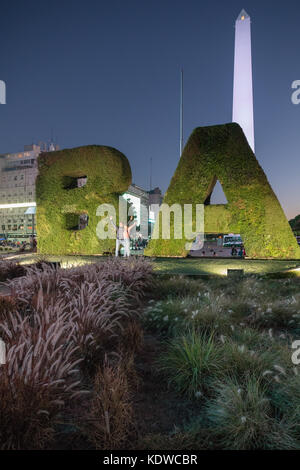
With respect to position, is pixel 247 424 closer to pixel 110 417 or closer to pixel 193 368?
pixel 193 368

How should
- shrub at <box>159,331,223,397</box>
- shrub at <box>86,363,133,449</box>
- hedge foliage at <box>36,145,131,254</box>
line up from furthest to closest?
hedge foliage at <box>36,145,131,254</box>
shrub at <box>159,331,223,397</box>
shrub at <box>86,363,133,449</box>

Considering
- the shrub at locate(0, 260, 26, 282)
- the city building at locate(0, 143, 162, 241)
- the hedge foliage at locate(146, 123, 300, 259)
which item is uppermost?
the city building at locate(0, 143, 162, 241)

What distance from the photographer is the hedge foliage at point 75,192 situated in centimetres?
1372

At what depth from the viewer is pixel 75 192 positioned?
1450 centimetres

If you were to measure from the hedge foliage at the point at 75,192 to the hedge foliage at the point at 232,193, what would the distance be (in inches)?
117

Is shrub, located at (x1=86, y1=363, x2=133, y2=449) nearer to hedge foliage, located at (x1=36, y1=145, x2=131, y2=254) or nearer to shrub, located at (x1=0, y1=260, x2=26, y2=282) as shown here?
shrub, located at (x1=0, y1=260, x2=26, y2=282)

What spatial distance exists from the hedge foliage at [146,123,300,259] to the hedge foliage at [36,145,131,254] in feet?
9.77

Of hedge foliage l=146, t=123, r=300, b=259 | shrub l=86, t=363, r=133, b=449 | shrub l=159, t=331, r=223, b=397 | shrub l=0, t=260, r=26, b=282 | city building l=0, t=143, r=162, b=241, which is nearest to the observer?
shrub l=86, t=363, r=133, b=449

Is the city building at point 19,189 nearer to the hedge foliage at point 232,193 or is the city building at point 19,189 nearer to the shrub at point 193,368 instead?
the hedge foliage at point 232,193

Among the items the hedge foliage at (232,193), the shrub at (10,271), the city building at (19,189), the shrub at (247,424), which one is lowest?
the shrub at (247,424)

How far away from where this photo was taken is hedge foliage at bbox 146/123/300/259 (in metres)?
11.3

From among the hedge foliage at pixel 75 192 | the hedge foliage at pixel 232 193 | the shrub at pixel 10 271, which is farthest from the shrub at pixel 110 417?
the hedge foliage at pixel 75 192

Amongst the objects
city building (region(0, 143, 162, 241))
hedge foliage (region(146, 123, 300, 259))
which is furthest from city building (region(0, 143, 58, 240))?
hedge foliage (region(146, 123, 300, 259))
